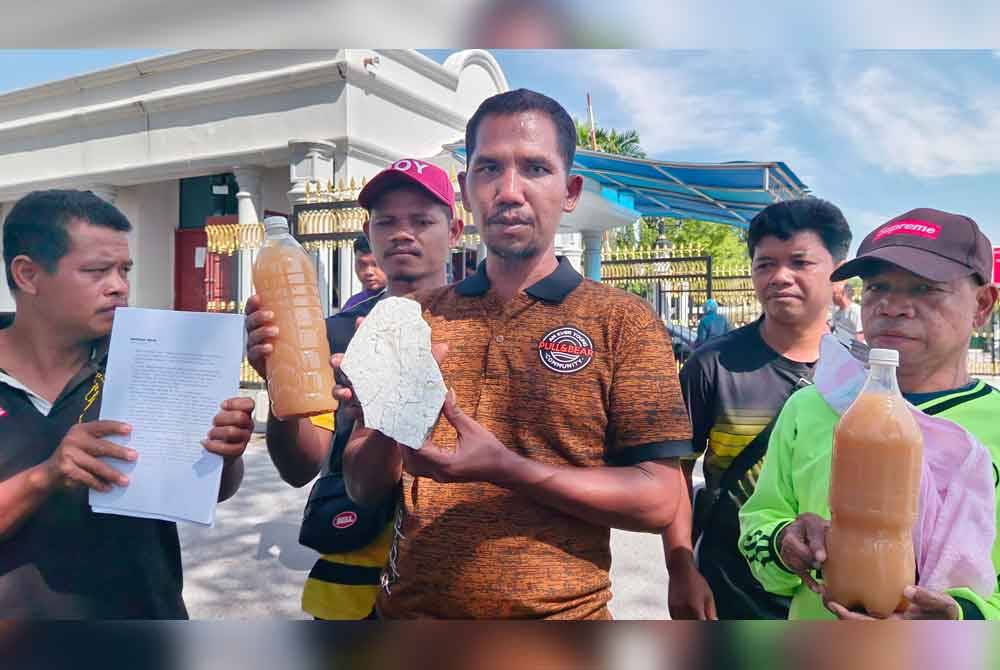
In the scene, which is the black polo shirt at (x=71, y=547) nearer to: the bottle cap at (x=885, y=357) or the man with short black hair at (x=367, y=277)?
the man with short black hair at (x=367, y=277)

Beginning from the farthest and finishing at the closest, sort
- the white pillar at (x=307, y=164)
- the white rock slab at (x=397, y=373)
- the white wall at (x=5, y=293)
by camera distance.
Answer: the white pillar at (x=307, y=164) < the white wall at (x=5, y=293) < the white rock slab at (x=397, y=373)

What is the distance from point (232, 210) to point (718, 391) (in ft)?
7.23

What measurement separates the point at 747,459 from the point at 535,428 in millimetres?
655

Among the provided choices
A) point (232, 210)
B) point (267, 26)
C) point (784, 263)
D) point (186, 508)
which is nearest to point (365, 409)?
point (186, 508)

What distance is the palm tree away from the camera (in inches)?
55.3

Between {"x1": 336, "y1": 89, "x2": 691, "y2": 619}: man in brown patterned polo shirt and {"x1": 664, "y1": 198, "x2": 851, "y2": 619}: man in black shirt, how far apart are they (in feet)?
1.42

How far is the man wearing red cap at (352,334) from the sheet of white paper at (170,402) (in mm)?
290

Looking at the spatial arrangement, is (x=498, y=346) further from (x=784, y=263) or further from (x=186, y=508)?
(x=784, y=263)

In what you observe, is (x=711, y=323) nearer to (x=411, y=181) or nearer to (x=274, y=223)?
(x=411, y=181)

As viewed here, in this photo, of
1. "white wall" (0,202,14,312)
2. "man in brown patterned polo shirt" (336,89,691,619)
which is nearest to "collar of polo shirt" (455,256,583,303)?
"man in brown patterned polo shirt" (336,89,691,619)

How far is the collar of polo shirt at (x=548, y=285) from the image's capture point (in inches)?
51.1

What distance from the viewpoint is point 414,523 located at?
126cm

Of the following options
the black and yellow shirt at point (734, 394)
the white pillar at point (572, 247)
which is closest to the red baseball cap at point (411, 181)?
the white pillar at point (572, 247)

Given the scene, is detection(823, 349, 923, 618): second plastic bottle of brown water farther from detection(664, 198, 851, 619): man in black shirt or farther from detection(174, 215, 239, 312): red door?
detection(174, 215, 239, 312): red door
